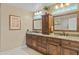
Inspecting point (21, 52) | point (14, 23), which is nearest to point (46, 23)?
point (14, 23)

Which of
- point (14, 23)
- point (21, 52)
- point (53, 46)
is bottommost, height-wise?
point (21, 52)

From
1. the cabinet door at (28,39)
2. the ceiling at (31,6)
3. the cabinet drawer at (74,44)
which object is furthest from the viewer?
the cabinet door at (28,39)

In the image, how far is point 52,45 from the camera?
2.22m

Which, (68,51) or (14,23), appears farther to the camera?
(14,23)

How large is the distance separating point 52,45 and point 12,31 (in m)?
0.83

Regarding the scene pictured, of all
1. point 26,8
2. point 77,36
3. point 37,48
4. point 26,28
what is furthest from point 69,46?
point 26,8

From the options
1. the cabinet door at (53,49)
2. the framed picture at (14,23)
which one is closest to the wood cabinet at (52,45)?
the cabinet door at (53,49)

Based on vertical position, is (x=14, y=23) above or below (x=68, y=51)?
above

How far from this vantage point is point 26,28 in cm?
217

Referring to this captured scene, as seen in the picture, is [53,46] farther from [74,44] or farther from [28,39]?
[28,39]

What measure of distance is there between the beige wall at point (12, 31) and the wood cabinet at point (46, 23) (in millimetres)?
294

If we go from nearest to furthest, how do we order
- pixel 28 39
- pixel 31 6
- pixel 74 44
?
pixel 74 44 < pixel 31 6 < pixel 28 39

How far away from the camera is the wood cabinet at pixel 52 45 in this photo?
1948 mm

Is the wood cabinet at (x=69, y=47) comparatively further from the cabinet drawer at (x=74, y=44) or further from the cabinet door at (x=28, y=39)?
the cabinet door at (x=28, y=39)
